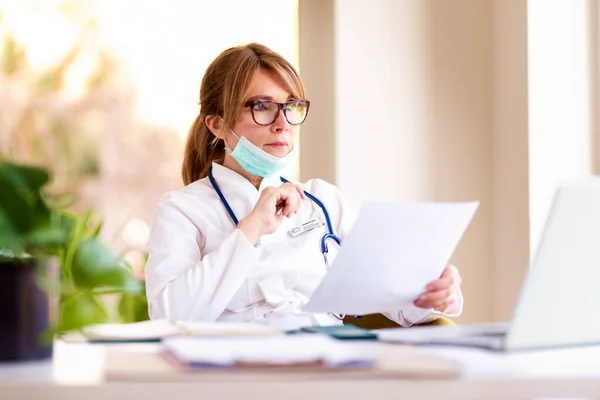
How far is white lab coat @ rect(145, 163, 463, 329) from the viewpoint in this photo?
180 centimetres

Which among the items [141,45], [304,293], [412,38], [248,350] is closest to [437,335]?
[248,350]

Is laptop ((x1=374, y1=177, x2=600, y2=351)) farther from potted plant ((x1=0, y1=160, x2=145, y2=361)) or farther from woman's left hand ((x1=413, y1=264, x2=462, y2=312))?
potted plant ((x1=0, y1=160, x2=145, y2=361))

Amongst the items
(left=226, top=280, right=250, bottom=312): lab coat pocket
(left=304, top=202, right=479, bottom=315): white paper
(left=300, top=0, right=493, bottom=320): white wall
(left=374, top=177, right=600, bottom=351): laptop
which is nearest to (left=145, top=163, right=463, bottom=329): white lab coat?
(left=226, top=280, right=250, bottom=312): lab coat pocket

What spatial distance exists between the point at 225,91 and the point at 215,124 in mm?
120

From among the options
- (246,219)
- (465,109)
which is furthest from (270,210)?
(465,109)

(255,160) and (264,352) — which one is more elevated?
(255,160)

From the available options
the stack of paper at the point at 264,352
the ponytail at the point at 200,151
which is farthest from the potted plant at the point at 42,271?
the ponytail at the point at 200,151

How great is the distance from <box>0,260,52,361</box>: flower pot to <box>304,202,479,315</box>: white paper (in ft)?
1.60

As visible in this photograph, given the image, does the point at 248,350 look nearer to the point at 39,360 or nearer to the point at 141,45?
the point at 39,360

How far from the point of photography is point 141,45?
240 inches

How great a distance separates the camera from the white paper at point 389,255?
132 centimetres

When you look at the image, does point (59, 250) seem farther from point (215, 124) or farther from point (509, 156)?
point (509, 156)

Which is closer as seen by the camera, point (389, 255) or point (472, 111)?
point (389, 255)

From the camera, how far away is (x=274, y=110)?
2133mm
